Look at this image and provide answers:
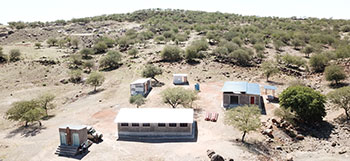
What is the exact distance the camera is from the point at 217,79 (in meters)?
47.7

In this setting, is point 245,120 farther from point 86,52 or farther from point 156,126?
point 86,52

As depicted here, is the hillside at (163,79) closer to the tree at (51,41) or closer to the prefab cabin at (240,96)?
the tree at (51,41)

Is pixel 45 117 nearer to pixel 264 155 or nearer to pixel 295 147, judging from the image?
pixel 264 155

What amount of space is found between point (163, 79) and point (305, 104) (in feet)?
86.5

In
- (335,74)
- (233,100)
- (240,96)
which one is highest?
(335,74)

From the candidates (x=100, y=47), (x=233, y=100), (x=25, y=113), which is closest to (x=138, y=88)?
(x=233, y=100)

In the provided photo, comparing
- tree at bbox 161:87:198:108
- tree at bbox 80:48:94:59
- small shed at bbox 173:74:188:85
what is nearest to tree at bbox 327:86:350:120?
tree at bbox 161:87:198:108

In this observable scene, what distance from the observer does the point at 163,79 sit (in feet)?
160

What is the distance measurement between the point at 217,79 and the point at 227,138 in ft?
74.1

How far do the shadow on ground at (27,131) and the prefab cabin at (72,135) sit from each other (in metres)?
6.67

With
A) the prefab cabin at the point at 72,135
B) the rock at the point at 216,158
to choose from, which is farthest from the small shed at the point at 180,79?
the rock at the point at 216,158

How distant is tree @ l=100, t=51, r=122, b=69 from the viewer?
5757 centimetres

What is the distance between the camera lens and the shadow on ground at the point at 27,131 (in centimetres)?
2885

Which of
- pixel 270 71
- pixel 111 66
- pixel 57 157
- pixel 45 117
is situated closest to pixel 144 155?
pixel 57 157
